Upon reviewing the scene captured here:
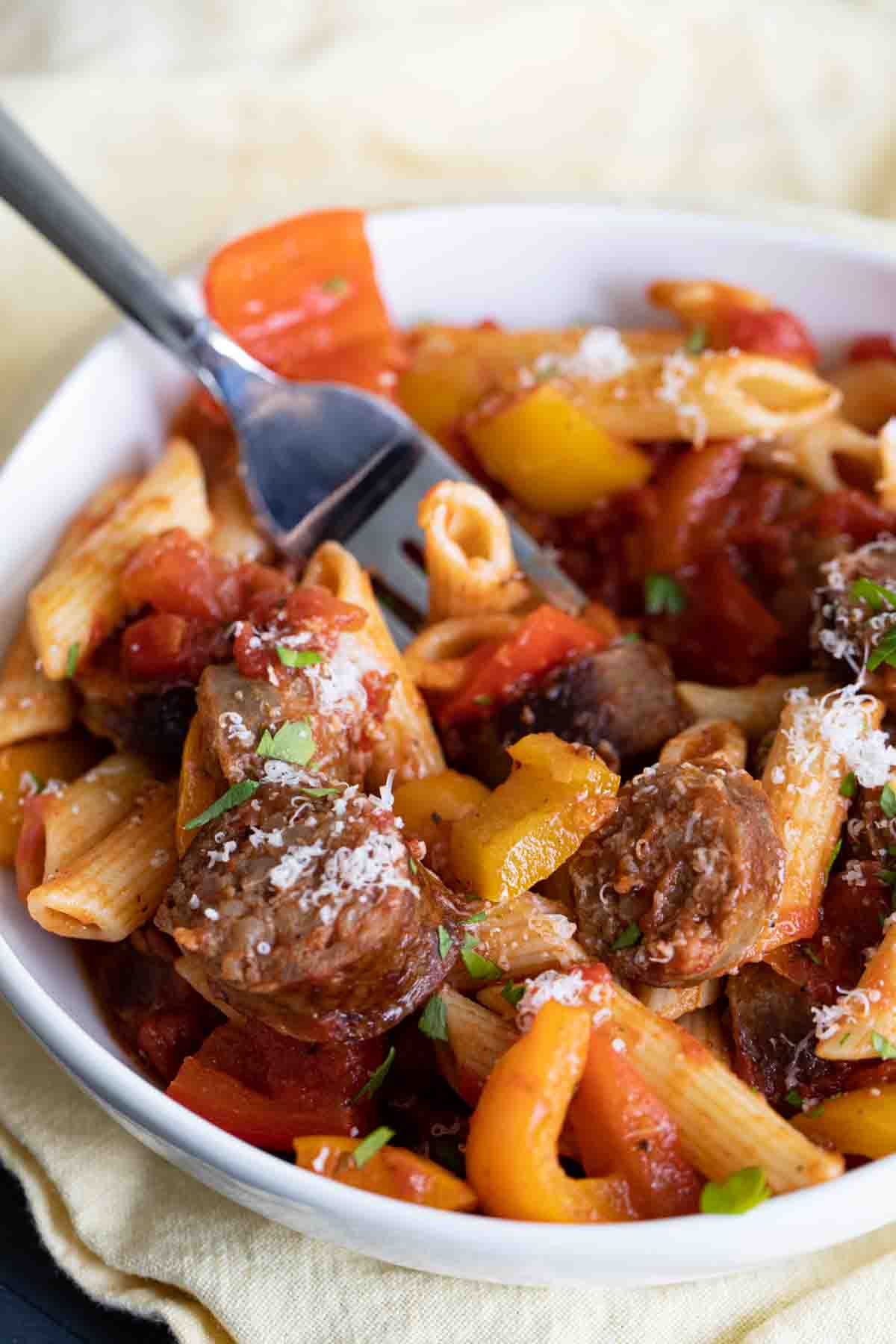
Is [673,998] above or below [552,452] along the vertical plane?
below

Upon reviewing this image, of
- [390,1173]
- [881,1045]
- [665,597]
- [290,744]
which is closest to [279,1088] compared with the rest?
[390,1173]

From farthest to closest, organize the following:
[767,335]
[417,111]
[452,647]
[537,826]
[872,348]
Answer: [417,111]
[872,348]
[767,335]
[452,647]
[537,826]

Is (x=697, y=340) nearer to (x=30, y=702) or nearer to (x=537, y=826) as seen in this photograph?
(x=537, y=826)

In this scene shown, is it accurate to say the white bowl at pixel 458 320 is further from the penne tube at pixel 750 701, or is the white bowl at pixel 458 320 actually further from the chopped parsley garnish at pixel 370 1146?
the penne tube at pixel 750 701

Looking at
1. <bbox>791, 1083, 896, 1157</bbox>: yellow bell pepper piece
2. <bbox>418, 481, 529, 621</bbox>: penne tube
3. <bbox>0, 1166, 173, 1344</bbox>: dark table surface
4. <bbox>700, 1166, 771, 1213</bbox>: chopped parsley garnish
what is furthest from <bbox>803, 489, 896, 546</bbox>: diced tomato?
<bbox>0, 1166, 173, 1344</bbox>: dark table surface

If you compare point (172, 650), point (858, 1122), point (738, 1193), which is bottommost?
point (858, 1122)

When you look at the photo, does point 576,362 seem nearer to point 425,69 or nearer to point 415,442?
point 415,442

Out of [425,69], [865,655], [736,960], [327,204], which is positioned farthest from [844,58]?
[736,960]
